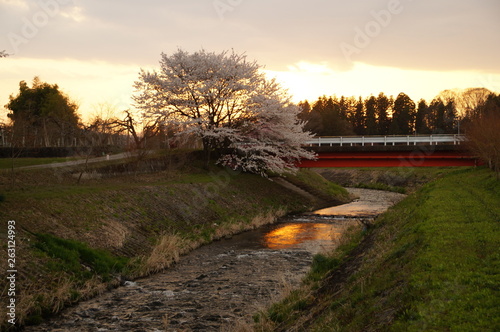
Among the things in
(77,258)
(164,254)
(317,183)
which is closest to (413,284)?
(77,258)

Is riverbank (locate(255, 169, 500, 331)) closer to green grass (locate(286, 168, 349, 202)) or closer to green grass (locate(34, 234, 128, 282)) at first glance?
green grass (locate(34, 234, 128, 282))

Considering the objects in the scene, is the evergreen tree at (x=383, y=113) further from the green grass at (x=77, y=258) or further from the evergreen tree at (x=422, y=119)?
the green grass at (x=77, y=258)

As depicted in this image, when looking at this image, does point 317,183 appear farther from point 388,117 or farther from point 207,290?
point 388,117

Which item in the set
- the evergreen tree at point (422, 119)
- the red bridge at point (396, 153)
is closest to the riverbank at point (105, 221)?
the red bridge at point (396, 153)

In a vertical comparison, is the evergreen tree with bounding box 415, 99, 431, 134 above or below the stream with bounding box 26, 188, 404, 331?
above

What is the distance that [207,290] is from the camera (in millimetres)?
17891

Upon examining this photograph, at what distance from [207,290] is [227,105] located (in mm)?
29647

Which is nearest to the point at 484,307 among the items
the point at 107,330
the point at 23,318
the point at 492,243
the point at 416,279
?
the point at 416,279

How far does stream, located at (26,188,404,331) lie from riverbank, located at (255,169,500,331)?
1591 mm

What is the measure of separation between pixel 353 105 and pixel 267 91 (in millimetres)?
107571

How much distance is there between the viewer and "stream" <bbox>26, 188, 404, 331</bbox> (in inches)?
572

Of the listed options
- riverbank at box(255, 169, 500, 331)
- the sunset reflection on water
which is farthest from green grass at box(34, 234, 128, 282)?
the sunset reflection on water

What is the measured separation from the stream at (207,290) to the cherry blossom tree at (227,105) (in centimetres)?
1792

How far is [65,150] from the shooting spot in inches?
1725
